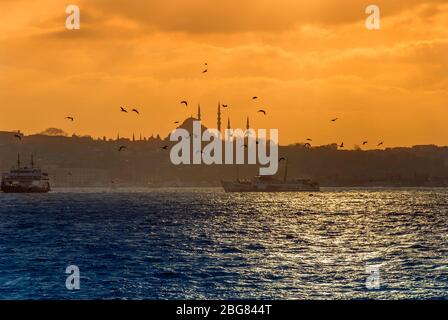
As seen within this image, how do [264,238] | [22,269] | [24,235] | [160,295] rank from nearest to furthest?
[160,295]
[22,269]
[264,238]
[24,235]

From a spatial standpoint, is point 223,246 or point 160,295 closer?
point 160,295

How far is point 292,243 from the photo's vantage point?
2406 inches

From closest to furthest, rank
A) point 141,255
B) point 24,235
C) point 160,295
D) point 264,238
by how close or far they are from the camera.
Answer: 1. point 160,295
2. point 141,255
3. point 264,238
4. point 24,235

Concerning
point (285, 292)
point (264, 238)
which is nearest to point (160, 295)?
point (285, 292)

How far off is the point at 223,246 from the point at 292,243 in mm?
6629
